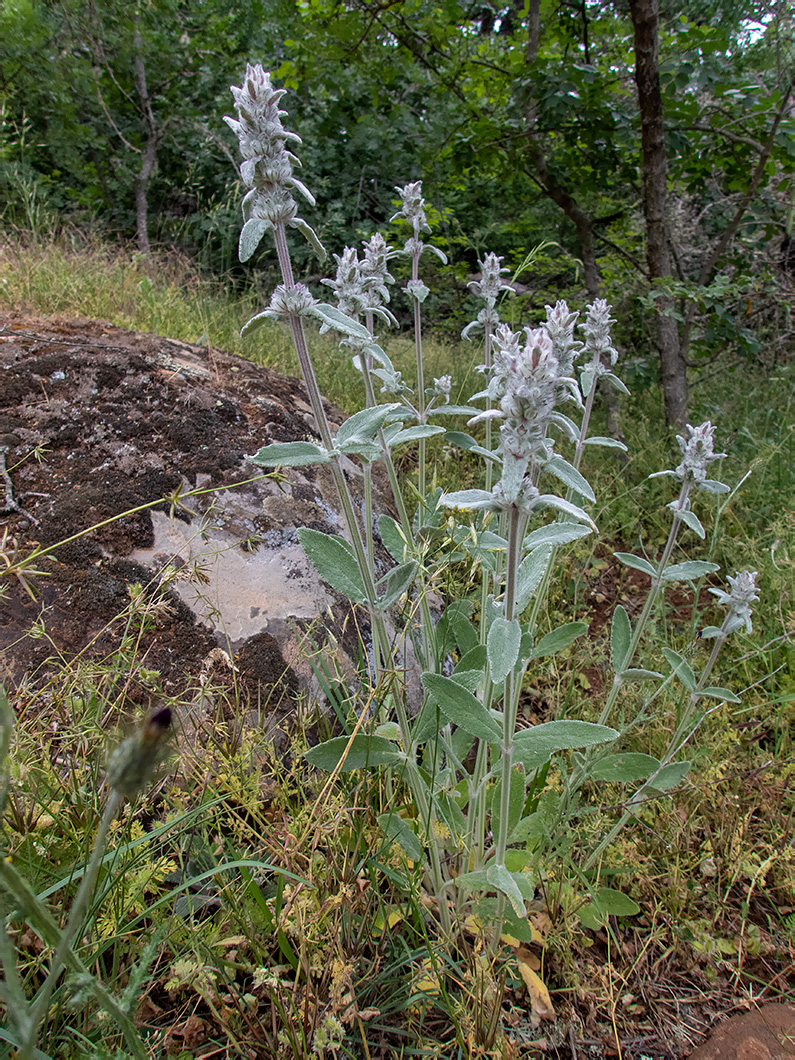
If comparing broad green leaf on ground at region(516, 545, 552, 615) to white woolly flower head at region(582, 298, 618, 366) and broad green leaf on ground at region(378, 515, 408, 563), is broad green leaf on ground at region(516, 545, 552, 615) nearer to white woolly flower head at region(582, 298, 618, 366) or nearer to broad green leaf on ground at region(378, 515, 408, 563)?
broad green leaf on ground at region(378, 515, 408, 563)

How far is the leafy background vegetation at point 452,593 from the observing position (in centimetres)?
115

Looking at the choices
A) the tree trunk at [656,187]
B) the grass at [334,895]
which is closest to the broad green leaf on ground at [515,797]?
the grass at [334,895]

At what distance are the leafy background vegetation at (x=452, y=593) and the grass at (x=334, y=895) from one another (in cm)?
1

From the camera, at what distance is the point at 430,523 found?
1.74 meters

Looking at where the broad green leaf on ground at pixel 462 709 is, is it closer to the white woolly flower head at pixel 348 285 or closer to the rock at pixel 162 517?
the rock at pixel 162 517

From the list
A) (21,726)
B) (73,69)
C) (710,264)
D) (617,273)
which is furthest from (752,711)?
(73,69)

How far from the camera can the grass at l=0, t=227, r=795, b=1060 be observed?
3.56 feet

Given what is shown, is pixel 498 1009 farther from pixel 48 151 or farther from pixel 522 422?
pixel 48 151

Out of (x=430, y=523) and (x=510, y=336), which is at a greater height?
(x=510, y=336)

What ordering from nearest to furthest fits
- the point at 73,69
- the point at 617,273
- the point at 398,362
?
the point at 398,362 → the point at 617,273 → the point at 73,69

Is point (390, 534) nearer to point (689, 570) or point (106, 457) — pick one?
point (689, 570)

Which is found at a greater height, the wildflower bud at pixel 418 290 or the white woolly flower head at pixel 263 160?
the white woolly flower head at pixel 263 160

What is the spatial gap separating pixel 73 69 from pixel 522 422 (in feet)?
33.2

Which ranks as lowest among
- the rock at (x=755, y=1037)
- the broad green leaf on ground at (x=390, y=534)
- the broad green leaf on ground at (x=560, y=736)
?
the rock at (x=755, y=1037)
